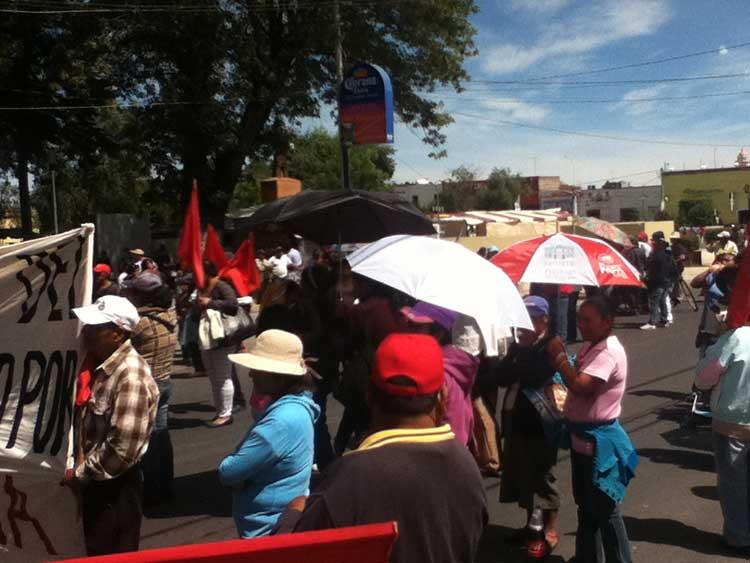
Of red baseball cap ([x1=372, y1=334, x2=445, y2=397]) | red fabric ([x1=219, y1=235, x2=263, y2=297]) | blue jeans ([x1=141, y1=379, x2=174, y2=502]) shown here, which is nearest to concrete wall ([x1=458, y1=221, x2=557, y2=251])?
red fabric ([x1=219, y1=235, x2=263, y2=297])

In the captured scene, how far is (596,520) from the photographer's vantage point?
4285mm

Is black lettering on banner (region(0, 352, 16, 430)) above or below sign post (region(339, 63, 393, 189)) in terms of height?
below

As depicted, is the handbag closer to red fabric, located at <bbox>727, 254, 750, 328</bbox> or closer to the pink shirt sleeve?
the pink shirt sleeve

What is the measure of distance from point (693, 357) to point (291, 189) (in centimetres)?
1600

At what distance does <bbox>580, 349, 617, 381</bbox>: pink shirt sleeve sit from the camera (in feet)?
13.8

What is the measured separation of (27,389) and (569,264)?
350cm

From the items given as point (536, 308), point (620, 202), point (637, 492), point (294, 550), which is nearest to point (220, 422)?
point (637, 492)

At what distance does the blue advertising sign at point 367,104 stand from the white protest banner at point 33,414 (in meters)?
13.6

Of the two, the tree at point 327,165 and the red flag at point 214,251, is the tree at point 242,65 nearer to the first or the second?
the red flag at point 214,251

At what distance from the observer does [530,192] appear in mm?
78188

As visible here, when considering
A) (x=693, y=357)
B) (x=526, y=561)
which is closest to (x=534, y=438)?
(x=526, y=561)

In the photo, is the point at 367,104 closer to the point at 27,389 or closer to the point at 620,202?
the point at 27,389

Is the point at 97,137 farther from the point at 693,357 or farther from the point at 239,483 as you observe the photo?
the point at 239,483

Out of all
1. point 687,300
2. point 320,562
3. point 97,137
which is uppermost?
point 97,137
